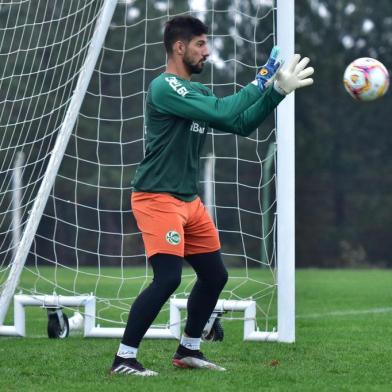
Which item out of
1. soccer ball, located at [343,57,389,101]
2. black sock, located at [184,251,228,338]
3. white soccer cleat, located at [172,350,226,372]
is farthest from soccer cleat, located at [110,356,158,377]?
soccer ball, located at [343,57,389,101]

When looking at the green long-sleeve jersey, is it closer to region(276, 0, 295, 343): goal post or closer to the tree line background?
region(276, 0, 295, 343): goal post

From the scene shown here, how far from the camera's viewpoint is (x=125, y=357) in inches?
217

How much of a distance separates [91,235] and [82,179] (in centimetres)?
265

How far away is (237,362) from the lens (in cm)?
609

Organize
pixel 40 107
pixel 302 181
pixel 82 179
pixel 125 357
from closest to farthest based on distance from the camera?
1. pixel 125 357
2. pixel 40 107
3. pixel 302 181
4. pixel 82 179

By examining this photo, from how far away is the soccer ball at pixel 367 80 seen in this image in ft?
19.0

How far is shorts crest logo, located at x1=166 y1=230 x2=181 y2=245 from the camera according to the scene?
18.1ft

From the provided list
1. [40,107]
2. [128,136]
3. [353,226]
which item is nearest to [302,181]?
[353,226]

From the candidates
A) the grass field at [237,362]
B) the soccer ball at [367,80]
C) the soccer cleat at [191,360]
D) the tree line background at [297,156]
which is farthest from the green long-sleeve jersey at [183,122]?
the tree line background at [297,156]

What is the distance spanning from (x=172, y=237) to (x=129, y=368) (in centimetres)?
72

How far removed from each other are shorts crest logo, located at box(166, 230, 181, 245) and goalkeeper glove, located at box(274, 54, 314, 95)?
932mm

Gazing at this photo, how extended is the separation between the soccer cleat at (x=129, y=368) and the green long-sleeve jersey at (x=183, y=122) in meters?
0.92

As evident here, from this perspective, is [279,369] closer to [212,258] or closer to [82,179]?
[212,258]

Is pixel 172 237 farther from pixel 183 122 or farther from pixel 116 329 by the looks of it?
pixel 116 329
